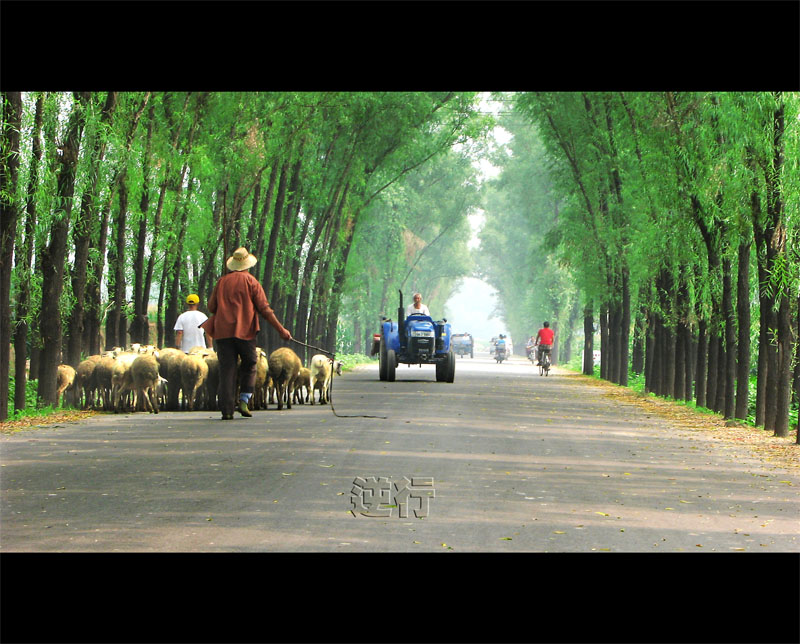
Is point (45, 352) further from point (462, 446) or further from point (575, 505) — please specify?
point (575, 505)

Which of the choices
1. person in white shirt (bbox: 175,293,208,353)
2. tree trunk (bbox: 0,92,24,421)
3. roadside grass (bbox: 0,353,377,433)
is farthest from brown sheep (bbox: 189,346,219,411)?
tree trunk (bbox: 0,92,24,421)

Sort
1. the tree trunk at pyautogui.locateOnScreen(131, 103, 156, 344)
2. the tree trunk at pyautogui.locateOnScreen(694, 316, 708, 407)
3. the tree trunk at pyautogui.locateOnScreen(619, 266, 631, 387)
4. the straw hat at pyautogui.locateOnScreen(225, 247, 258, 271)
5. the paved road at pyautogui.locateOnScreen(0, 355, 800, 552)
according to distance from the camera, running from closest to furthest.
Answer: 1. the paved road at pyautogui.locateOnScreen(0, 355, 800, 552)
2. the straw hat at pyautogui.locateOnScreen(225, 247, 258, 271)
3. the tree trunk at pyautogui.locateOnScreen(694, 316, 708, 407)
4. the tree trunk at pyautogui.locateOnScreen(131, 103, 156, 344)
5. the tree trunk at pyautogui.locateOnScreen(619, 266, 631, 387)

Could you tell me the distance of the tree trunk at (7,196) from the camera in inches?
733

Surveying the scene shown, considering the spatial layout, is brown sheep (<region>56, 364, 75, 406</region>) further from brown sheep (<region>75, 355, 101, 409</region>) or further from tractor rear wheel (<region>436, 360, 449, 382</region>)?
tractor rear wheel (<region>436, 360, 449, 382</region>)

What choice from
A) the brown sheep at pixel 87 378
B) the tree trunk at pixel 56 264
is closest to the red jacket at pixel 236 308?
the brown sheep at pixel 87 378

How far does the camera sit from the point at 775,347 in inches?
807

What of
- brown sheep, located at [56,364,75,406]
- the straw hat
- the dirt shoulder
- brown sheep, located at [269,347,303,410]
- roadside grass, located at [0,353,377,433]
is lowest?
roadside grass, located at [0,353,377,433]

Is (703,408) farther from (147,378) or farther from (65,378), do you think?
(65,378)

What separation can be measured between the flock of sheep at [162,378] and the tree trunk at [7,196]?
67.7 inches

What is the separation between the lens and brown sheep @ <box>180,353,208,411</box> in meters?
20.0

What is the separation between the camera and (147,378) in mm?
20234

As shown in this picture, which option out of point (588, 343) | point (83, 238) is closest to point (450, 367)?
point (83, 238)

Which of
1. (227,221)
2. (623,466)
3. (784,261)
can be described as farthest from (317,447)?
(227,221)

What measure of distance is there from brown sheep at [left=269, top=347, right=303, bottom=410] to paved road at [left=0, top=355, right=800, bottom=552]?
1437mm
